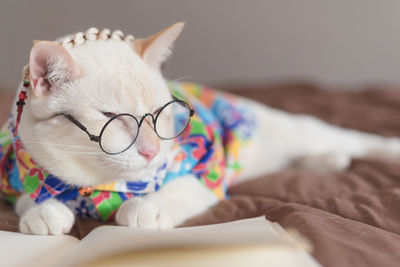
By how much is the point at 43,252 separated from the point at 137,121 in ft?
1.08

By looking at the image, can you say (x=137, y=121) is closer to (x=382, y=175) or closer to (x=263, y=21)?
(x=382, y=175)

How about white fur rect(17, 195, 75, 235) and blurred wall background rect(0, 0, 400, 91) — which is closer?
white fur rect(17, 195, 75, 235)

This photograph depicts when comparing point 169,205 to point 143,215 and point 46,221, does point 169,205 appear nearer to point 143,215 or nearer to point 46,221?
point 143,215

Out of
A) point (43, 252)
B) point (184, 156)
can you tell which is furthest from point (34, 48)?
point (184, 156)

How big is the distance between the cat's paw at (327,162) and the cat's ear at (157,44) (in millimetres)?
730

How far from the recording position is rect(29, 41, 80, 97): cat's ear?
0.91m

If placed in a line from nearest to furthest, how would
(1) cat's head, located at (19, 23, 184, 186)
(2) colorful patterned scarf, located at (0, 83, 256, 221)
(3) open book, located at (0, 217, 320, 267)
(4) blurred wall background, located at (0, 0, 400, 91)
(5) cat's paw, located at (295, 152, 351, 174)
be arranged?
(3) open book, located at (0, 217, 320, 267)
(1) cat's head, located at (19, 23, 184, 186)
(2) colorful patterned scarf, located at (0, 83, 256, 221)
(5) cat's paw, located at (295, 152, 351, 174)
(4) blurred wall background, located at (0, 0, 400, 91)

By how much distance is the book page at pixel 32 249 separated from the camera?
0.86m

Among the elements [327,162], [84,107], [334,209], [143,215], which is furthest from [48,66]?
[327,162]

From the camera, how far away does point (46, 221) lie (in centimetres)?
100

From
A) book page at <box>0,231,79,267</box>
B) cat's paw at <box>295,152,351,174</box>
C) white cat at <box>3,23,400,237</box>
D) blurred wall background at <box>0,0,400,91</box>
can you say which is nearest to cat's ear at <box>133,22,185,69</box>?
white cat at <box>3,23,400,237</box>

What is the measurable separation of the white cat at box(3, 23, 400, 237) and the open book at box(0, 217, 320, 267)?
9 centimetres

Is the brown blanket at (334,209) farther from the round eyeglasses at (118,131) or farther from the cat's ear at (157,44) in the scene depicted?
the cat's ear at (157,44)

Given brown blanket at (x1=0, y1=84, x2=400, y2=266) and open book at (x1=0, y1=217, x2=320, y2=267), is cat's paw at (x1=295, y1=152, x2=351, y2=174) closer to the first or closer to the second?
brown blanket at (x1=0, y1=84, x2=400, y2=266)
